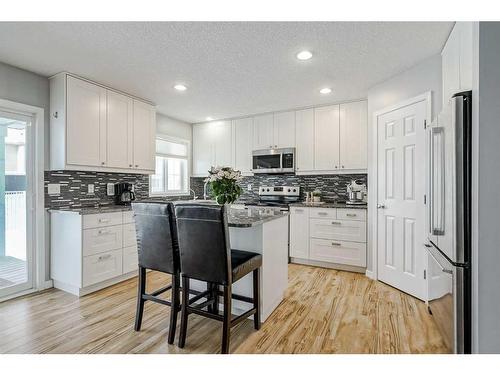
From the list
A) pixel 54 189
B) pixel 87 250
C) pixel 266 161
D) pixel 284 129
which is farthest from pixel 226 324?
pixel 284 129

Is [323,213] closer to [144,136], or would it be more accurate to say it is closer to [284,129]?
[284,129]

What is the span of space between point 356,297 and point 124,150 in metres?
3.33

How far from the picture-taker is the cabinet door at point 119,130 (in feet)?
11.1

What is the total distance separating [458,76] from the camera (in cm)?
200

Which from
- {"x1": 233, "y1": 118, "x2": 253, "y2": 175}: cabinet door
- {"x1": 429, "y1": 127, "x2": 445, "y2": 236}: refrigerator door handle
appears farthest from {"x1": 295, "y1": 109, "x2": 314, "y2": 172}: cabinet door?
{"x1": 429, "y1": 127, "x2": 445, "y2": 236}: refrigerator door handle

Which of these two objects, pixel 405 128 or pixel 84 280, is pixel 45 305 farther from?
pixel 405 128

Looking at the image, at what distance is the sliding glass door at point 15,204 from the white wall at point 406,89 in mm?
3993

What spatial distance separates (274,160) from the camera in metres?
4.54

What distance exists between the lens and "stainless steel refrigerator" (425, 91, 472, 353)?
1601 mm

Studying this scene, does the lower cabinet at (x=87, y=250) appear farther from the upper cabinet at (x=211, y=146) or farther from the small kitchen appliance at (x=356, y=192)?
the small kitchen appliance at (x=356, y=192)

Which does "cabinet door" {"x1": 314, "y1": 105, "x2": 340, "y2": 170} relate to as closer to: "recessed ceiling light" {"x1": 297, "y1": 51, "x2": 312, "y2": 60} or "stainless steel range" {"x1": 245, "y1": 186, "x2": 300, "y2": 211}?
"stainless steel range" {"x1": 245, "y1": 186, "x2": 300, "y2": 211}

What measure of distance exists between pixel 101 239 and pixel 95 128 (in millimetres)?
1311
